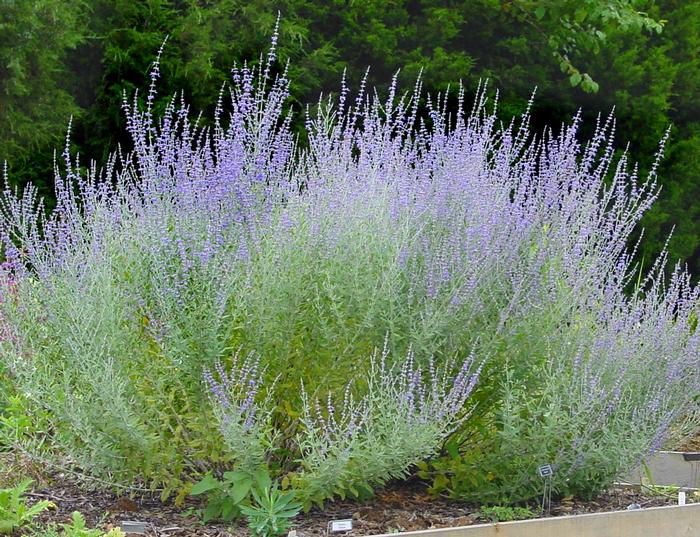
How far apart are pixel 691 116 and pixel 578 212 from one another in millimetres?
6219

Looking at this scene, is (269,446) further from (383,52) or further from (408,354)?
(383,52)

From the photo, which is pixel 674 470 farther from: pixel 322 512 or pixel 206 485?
pixel 206 485

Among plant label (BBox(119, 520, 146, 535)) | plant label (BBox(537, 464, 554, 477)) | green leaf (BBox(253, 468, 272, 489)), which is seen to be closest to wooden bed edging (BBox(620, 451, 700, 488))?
plant label (BBox(537, 464, 554, 477))

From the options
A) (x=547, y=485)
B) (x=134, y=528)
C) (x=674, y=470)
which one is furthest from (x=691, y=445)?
(x=134, y=528)

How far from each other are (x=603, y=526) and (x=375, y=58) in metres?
5.97

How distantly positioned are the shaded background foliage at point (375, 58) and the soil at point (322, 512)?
4072 mm

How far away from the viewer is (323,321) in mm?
3633

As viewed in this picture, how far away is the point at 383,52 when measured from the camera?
8703mm

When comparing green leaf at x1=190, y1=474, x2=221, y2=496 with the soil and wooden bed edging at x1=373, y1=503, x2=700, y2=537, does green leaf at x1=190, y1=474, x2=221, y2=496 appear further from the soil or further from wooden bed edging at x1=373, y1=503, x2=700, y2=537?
wooden bed edging at x1=373, y1=503, x2=700, y2=537

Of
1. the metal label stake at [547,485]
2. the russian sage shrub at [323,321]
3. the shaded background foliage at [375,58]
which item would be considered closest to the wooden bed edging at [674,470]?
the russian sage shrub at [323,321]

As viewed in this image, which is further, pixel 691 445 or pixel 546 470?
pixel 691 445

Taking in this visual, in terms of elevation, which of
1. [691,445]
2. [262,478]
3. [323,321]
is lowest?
[691,445]

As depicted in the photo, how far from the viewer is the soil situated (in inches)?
146

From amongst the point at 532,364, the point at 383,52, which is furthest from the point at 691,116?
the point at 532,364
